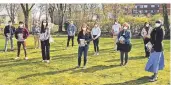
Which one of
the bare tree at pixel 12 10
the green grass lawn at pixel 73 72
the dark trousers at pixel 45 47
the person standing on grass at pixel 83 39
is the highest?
the bare tree at pixel 12 10

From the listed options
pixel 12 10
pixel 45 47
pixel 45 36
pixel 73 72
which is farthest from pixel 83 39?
pixel 12 10

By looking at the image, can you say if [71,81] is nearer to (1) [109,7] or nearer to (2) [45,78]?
(2) [45,78]

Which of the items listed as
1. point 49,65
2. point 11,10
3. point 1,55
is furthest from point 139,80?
point 11,10

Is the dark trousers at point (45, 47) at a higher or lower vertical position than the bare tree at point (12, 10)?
lower

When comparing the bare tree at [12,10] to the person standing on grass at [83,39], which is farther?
the bare tree at [12,10]

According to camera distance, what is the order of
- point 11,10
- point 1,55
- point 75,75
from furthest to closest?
point 11,10
point 1,55
point 75,75

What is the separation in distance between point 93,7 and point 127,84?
120ft

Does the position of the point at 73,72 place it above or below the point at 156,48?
below

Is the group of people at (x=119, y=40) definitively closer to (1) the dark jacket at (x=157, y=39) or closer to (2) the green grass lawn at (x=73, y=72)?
(1) the dark jacket at (x=157, y=39)

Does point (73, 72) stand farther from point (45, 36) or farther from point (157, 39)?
point (157, 39)

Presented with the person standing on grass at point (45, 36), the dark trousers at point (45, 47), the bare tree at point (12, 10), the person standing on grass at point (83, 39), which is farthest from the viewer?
the bare tree at point (12, 10)

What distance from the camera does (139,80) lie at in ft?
41.5

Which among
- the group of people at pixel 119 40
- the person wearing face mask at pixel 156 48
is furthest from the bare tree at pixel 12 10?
the person wearing face mask at pixel 156 48

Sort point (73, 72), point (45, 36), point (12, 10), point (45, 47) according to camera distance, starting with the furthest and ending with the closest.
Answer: point (12, 10) < point (45, 47) < point (45, 36) < point (73, 72)
